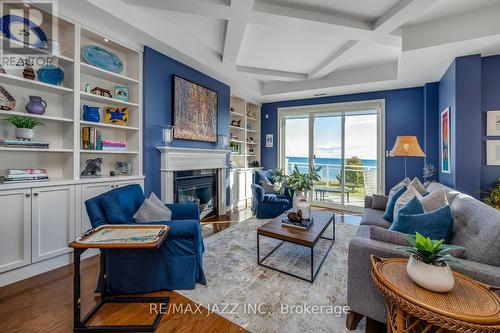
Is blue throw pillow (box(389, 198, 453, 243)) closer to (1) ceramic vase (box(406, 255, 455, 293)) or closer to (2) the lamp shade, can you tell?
(1) ceramic vase (box(406, 255, 455, 293))

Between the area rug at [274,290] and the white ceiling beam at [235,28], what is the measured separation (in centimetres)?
276

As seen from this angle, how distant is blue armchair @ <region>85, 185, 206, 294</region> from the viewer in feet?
6.42

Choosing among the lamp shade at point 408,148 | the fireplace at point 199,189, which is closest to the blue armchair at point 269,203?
the fireplace at point 199,189

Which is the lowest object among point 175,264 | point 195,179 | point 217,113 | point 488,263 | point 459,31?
point 175,264

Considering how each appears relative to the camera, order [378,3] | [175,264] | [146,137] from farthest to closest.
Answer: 1. [146,137]
2. [378,3]
3. [175,264]

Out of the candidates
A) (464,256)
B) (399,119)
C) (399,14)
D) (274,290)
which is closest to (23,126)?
(274,290)

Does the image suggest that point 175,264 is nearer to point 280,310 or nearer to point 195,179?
point 280,310

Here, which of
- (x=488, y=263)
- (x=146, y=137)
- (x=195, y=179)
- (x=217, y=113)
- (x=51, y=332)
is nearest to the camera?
(x=488, y=263)

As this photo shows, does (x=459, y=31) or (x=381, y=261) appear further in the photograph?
(x=459, y=31)

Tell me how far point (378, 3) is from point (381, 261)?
258 cm

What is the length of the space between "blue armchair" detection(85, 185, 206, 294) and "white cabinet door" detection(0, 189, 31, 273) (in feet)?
2.91

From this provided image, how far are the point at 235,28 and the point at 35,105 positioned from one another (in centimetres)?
235

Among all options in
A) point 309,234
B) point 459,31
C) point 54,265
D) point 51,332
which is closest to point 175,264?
point 51,332

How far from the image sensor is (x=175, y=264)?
79.7 inches
